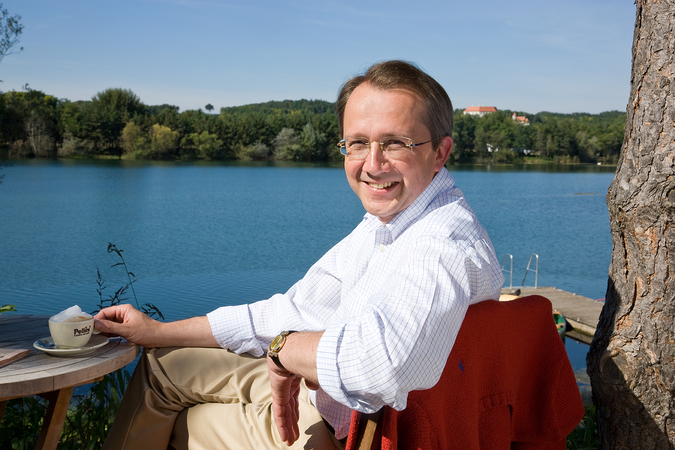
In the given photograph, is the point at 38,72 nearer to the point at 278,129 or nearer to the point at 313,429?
the point at 278,129

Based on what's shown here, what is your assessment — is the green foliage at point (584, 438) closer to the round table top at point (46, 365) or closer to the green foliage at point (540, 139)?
the round table top at point (46, 365)

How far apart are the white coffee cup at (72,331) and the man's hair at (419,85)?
0.97 m

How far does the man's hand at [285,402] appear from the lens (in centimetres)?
132

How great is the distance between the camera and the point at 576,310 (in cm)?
820

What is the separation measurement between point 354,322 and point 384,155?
59 centimetres

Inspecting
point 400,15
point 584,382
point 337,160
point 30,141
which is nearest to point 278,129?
point 337,160

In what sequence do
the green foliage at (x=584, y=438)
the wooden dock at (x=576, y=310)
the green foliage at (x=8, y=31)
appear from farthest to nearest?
the green foliage at (x=8, y=31) < the wooden dock at (x=576, y=310) < the green foliage at (x=584, y=438)

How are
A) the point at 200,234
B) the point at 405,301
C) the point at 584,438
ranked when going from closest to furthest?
the point at 405,301 < the point at 584,438 < the point at 200,234

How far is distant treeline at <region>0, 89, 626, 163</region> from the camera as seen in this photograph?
117ft

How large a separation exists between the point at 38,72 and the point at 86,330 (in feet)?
108

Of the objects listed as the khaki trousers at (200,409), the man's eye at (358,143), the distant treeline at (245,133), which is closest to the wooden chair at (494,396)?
the khaki trousers at (200,409)

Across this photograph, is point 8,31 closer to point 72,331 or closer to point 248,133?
point 72,331

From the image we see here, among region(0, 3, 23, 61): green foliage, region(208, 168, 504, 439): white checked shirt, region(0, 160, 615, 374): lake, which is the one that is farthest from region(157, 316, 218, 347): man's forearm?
region(0, 3, 23, 61): green foliage

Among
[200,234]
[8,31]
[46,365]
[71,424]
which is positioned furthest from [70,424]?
[200,234]
